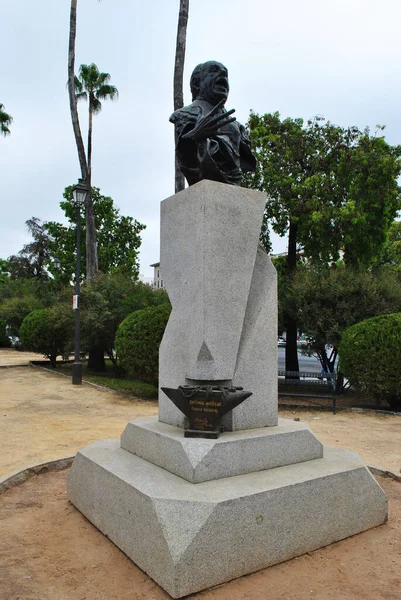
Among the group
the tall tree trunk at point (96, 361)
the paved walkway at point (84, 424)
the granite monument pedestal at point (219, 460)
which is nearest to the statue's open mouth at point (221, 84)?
the granite monument pedestal at point (219, 460)

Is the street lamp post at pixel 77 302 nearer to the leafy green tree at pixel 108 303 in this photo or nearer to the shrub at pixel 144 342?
the leafy green tree at pixel 108 303

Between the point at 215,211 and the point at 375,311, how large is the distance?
8560 millimetres

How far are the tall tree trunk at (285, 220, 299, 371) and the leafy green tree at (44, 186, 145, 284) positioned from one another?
50.2 ft

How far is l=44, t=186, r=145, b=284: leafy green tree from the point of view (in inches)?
1180

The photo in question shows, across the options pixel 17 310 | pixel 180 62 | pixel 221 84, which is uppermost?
pixel 180 62

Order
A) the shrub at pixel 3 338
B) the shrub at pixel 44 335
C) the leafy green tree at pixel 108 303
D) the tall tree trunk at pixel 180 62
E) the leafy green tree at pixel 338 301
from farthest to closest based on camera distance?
the shrub at pixel 3 338, the shrub at pixel 44 335, the leafy green tree at pixel 108 303, the tall tree trunk at pixel 180 62, the leafy green tree at pixel 338 301

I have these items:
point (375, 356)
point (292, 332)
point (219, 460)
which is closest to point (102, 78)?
point (292, 332)

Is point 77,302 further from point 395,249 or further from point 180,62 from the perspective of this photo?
point 395,249

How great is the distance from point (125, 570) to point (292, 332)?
39.2ft

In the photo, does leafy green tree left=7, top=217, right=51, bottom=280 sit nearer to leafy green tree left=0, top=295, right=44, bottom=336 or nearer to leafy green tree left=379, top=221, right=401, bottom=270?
leafy green tree left=0, top=295, right=44, bottom=336

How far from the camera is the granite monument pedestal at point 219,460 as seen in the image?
300 cm

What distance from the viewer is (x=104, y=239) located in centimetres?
3189

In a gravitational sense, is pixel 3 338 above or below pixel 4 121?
below

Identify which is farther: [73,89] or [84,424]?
[73,89]
